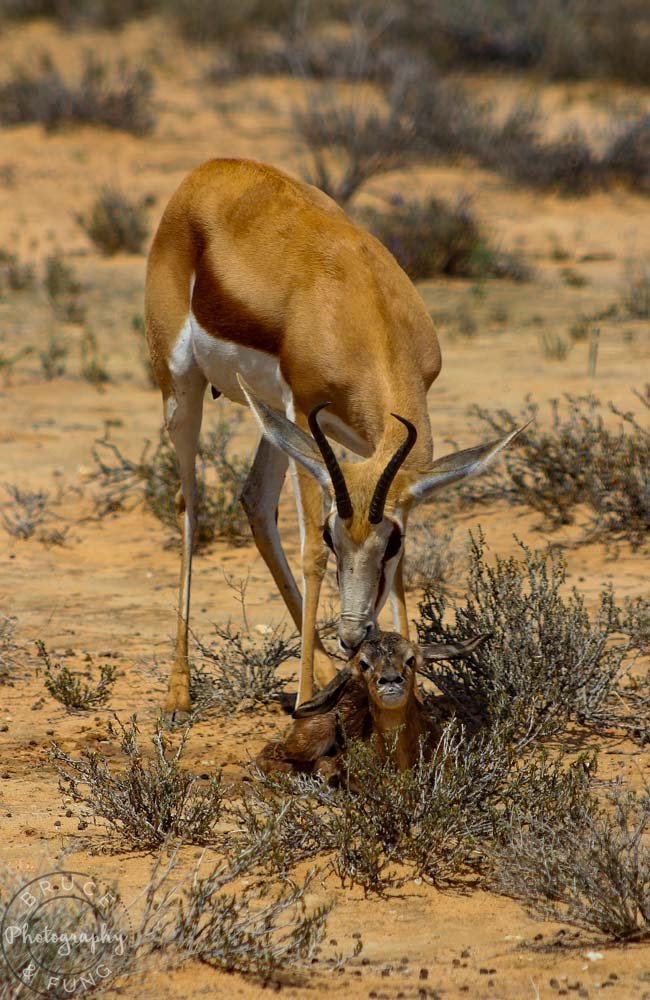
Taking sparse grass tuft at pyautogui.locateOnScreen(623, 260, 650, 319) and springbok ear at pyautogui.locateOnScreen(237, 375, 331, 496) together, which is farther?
sparse grass tuft at pyautogui.locateOnScreen(623, 260, 650, 319)

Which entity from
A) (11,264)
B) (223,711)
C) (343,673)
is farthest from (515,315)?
(343,673)

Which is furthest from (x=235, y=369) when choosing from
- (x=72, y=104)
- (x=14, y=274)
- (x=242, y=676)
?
(x=72, y=104)

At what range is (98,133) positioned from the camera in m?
20.9

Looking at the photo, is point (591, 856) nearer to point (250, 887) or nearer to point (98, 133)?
point (250, 887)

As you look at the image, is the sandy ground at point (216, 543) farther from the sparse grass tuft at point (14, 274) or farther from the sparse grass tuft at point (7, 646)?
the sparse grass tuft at point (14, 274)

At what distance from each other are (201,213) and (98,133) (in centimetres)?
1551

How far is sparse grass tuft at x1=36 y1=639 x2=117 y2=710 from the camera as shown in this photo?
227 inches

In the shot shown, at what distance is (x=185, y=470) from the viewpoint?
658 cm

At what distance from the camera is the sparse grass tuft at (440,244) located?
14820 millimetres

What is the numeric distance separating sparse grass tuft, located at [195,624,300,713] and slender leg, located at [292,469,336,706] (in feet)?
1.26

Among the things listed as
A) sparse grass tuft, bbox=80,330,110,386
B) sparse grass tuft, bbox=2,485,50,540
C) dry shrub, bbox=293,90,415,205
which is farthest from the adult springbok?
dry shrub, bbox=293,90,415,205

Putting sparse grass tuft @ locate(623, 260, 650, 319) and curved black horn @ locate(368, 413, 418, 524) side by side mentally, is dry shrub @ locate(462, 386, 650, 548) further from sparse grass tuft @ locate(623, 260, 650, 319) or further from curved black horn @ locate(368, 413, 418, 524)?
sparse grass tuft @ locate(623, 260, 650, 319)

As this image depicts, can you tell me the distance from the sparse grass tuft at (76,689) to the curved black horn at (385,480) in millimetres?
1848

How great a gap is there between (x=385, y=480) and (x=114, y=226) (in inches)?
495
